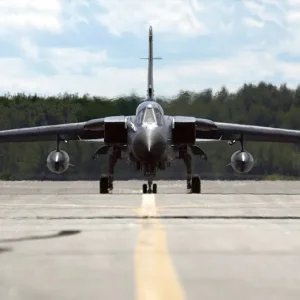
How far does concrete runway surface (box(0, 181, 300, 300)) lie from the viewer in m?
6.26

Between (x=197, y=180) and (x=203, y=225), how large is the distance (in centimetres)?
1812

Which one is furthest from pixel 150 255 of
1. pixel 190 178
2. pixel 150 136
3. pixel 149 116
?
pixel 190 178

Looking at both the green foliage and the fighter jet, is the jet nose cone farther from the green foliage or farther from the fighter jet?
the green foliage

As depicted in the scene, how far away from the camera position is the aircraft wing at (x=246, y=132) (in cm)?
3441

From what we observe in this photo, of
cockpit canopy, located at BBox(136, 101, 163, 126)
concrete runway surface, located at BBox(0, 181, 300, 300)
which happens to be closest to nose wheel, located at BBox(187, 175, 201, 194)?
cockpit canopy, located at BBox(136, 101, 163, 126)

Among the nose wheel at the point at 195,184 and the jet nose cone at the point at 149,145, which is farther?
the nose wheel at the point at 195,184

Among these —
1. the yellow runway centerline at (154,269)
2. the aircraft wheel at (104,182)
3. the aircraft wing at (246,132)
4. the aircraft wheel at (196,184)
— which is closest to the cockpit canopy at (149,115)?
the aircraft wheel at (104,182)

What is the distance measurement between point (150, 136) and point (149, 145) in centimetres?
30

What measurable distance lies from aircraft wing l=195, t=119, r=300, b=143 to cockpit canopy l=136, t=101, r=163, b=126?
16.3 ft

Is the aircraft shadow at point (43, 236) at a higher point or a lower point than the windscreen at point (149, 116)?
lower

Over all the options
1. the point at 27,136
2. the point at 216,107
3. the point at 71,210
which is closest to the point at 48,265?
the point at 71,210

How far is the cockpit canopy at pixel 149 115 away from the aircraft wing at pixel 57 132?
4.46m

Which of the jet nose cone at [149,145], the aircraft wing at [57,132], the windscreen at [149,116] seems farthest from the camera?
the aircraft wing at [57,132]

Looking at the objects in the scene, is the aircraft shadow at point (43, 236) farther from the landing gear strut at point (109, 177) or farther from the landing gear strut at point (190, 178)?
the landing gear strut at point (190, 178)
